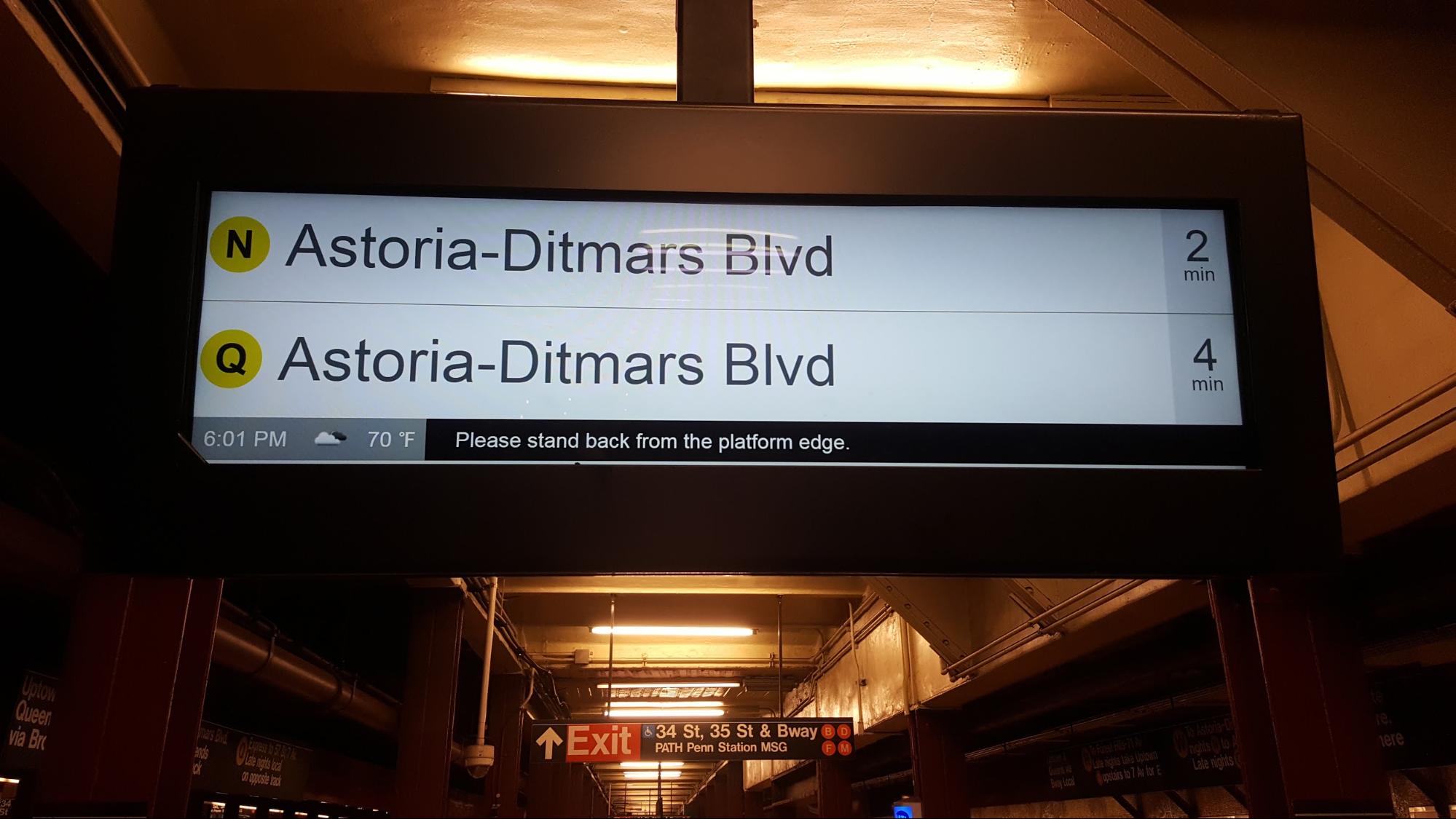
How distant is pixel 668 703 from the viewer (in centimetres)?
1606

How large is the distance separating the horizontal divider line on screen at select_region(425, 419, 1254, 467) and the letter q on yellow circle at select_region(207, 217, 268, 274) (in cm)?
33

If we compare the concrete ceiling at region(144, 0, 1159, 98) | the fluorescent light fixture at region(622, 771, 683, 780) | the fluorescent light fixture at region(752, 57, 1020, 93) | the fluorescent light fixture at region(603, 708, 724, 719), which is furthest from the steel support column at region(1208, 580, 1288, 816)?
the fluorescent light fixture at region(622, 771, 683, 780)

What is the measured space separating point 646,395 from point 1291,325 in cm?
84

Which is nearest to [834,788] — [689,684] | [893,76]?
[689,684]

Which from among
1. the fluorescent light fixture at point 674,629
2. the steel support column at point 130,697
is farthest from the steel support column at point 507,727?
the steel support column at point 130,697

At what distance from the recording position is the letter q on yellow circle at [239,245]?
1.38 m

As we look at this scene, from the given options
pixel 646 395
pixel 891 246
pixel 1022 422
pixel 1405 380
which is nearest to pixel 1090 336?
pixel 1022 422

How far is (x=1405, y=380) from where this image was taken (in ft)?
12.3

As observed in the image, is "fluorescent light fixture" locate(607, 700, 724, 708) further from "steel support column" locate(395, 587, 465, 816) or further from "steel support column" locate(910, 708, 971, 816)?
"steel support column" locate(910, 708, 971, 816)

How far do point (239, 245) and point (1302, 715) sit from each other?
1434mm

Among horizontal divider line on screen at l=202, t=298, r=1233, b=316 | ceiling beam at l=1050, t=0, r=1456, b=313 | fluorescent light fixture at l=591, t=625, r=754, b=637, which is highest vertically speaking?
fluorescent light fixture at l=591, t=625, r=754, b=637

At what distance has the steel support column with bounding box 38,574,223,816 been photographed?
115 centimetres

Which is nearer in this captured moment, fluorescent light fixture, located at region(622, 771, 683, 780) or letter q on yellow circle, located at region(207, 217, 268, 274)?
letter q on yellow circle, located at region(207, 217, 268, 274)

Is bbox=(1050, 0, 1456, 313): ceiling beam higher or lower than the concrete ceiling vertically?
lower
